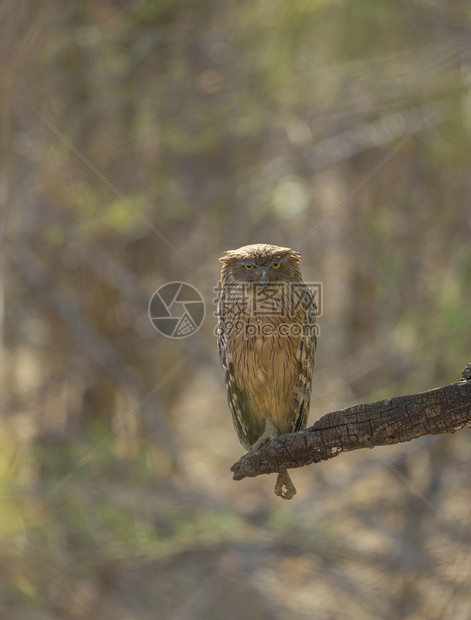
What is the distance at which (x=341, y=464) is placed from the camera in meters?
12.0

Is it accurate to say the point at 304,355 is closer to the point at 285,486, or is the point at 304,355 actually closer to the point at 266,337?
the point at 266,337

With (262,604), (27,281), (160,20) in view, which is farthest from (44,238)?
(262,604)

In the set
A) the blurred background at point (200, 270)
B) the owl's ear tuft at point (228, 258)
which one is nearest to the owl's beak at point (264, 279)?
the owl's ear tuft at point (228, 258)

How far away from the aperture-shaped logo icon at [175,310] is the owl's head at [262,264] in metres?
5.58

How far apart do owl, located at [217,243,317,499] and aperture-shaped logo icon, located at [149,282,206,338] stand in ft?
16.5

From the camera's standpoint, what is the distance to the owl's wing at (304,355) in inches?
181

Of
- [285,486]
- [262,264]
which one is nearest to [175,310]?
[262,264]

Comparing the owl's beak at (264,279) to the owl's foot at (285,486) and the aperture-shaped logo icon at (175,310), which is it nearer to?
the owl's foot at (285,486)

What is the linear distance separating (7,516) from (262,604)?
3.49 m

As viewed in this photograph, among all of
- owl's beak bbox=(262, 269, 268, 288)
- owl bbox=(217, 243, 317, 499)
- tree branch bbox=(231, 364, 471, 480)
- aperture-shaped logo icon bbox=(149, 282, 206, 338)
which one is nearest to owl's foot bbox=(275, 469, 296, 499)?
owl bbox=(217, 243, 317, 499)

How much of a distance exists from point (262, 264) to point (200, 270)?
6227 millimetres

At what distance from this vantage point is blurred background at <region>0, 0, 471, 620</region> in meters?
8.89

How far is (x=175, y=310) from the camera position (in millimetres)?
10594

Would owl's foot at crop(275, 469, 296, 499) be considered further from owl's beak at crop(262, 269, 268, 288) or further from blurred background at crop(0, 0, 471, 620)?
blurred background at crop(0, 0, 471, 620)
